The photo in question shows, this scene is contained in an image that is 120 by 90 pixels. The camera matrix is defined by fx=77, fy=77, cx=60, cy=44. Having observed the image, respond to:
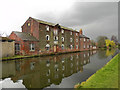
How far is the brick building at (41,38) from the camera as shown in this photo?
799 inches

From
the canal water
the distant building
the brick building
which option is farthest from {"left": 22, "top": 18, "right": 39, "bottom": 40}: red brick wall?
the canal water

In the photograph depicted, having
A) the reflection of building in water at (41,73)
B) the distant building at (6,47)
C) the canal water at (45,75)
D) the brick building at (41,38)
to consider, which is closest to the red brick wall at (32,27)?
the brick building at (41,38)

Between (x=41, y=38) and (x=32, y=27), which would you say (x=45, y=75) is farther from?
(x=32, y=27)

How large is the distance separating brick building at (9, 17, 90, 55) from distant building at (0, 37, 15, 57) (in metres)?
2.44

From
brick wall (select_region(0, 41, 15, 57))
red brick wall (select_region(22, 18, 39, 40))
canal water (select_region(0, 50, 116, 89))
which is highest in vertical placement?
red brick wall (select_region(22, 18, 39, 40))

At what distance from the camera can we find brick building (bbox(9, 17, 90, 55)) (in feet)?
66.6

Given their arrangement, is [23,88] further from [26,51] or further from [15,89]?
[26,51]

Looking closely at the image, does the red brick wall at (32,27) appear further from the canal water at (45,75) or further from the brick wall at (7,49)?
the canal water at (45,75)

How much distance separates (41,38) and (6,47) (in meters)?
9.86

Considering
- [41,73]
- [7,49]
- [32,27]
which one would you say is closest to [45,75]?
[41,73]

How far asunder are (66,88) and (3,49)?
52.6ft

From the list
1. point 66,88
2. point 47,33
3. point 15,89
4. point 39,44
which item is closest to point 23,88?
point 15,89

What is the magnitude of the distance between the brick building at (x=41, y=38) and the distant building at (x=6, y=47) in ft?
7.99

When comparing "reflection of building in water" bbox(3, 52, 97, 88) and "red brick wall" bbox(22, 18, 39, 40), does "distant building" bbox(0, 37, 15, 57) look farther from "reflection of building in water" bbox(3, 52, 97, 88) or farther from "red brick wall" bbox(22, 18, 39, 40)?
"red brick wall" bbox(22, 18, 39, 40)
